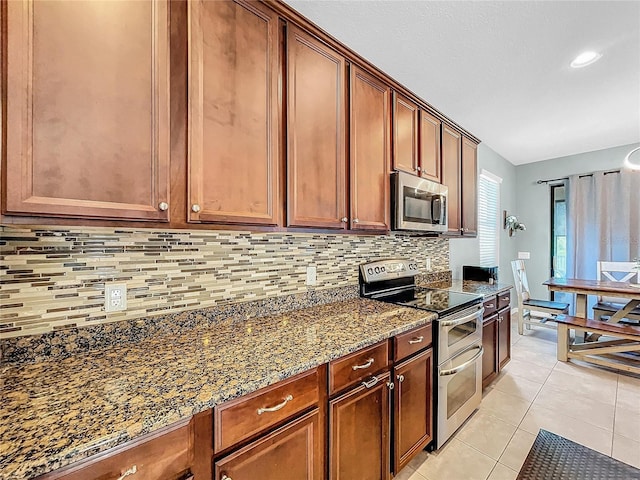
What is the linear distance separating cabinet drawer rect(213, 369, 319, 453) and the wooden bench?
130 inches

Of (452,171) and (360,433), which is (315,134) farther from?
(452,171)

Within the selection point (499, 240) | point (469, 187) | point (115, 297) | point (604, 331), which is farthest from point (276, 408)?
point (499, 240)

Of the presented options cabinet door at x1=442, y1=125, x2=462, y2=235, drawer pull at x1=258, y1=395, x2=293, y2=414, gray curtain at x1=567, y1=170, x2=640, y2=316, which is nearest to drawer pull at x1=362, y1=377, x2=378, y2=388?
drawer pull at x1=258, y1=395, x2=293, y2=414

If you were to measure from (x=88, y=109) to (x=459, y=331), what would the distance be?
2151 millimetres

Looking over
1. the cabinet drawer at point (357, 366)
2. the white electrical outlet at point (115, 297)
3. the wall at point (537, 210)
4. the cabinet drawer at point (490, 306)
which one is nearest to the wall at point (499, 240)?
the wall at point (537, 210)

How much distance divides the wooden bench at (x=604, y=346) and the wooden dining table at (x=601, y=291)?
133 mm

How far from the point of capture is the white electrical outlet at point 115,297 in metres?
1.18

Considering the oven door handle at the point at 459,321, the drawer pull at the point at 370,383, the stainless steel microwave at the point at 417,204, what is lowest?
the drawer pull at the point at 370,383

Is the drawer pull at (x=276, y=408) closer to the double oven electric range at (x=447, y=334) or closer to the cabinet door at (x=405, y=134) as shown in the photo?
the double oven electric range at (x=447, y=334)

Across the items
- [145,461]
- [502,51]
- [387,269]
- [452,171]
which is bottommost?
[145,461]

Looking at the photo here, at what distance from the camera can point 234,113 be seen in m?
1.22

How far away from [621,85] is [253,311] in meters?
3.34

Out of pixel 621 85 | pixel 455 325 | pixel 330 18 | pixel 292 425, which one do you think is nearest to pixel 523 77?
pixel 621 85

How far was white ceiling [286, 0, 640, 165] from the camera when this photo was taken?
1.53 m
